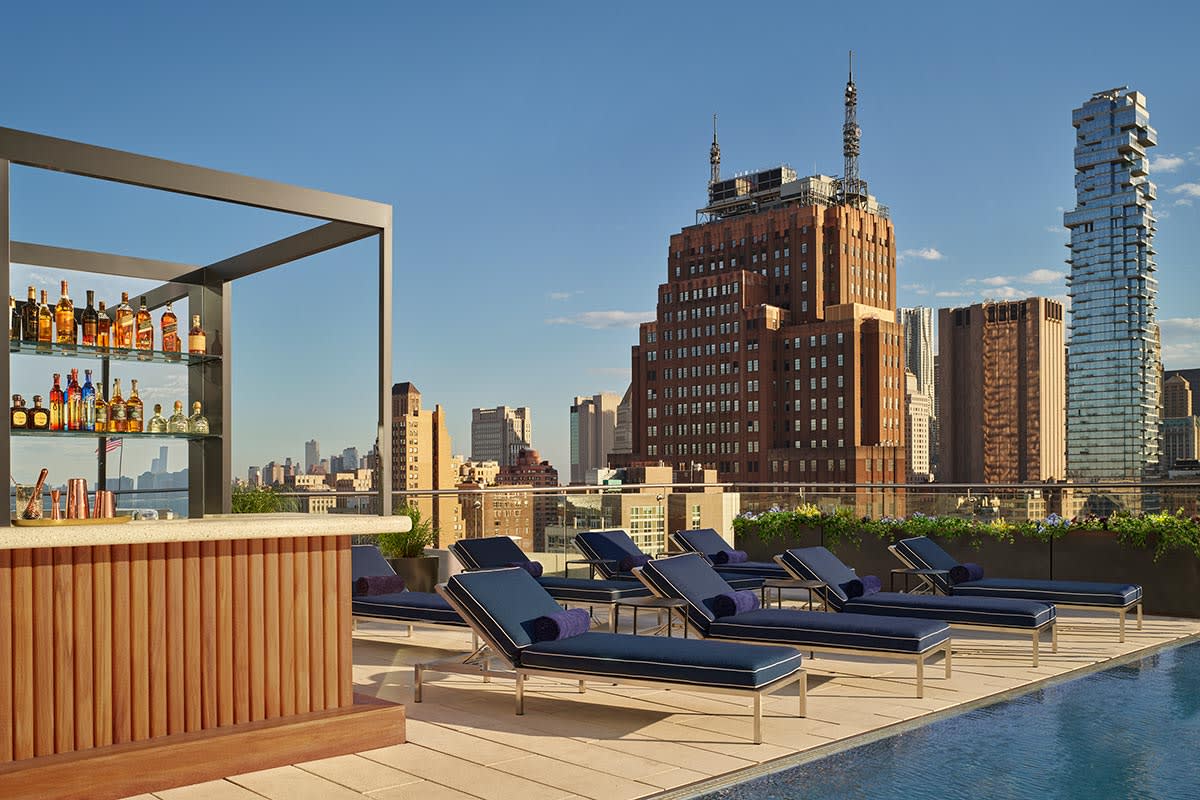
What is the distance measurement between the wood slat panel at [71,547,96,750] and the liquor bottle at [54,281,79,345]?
1007 mm

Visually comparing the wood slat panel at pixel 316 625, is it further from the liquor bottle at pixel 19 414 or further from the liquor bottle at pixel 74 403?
the liquor bottle at pixel 19 414

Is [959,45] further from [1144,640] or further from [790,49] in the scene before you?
[1144,640]

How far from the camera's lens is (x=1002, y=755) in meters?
4.92

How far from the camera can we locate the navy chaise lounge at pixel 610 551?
955 centimetres

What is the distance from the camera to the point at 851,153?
106m

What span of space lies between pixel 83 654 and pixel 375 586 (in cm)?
331

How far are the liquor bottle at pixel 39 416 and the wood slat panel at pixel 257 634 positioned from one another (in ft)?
3.06

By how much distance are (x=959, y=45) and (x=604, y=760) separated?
177 feet

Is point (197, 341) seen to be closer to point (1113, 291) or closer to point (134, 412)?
point (134, 412)

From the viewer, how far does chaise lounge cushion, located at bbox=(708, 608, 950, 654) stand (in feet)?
19.6

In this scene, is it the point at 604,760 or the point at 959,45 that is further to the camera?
the point at 959,45

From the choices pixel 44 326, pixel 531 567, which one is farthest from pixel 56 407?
pixel 531 567

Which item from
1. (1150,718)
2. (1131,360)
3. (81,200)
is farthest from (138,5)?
(1131,360)

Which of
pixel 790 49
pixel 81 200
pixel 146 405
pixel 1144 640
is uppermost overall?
Result: pixel 790 49
